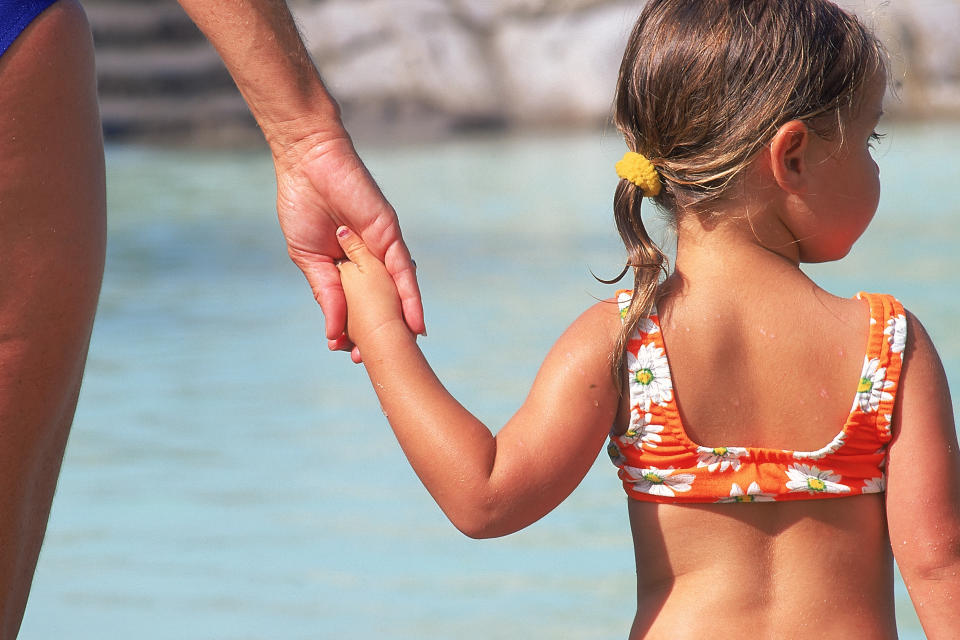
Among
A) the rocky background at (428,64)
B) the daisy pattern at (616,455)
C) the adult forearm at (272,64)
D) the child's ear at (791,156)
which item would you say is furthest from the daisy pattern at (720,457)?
the rocky background at (428,64)

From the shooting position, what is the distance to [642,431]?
5.15ft

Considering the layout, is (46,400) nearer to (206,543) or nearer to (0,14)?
(0,14)

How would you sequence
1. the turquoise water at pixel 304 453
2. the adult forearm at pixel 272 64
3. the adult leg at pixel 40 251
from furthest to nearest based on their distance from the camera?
1. the turquoise water at pixel 304 453
2. the adult forearm at pixel 272 64
3. the adult leg at pixel 40 251

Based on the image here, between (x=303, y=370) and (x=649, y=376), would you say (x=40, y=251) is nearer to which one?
(x=649, y=376)

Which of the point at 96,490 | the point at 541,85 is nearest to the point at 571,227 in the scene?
the point at 96,490

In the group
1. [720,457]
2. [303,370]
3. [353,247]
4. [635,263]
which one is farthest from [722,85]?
[303,370]

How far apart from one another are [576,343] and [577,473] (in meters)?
0.16

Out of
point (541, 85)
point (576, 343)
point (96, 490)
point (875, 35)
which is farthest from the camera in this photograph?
point (541, 85)

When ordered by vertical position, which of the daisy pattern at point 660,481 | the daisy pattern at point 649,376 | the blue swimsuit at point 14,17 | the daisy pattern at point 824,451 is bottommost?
the daisy pattern at point 824,451

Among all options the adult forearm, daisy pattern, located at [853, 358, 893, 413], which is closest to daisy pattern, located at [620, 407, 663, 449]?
daisy pattern, located at [853, 358, 893, 413]

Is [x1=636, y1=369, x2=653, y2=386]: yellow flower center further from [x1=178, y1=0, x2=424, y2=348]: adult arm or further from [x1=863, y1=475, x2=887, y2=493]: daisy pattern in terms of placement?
[x1=178, y1=0, x2=424, y2=348]: adult arm

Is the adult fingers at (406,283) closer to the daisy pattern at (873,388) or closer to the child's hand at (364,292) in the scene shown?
the child's hand at (364,292)

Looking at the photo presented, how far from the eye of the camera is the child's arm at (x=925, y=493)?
60.8 inches

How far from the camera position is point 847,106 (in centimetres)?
159
